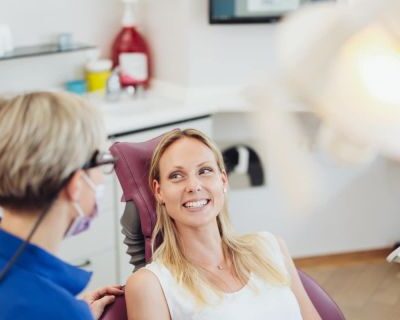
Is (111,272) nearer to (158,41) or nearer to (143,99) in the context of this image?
(143,99)

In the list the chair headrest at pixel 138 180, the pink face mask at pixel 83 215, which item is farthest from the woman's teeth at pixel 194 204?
the pink face mask at pixel 83 215

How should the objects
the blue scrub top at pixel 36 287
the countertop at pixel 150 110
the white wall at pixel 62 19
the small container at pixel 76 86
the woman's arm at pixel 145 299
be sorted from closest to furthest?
Result: the blue scrub top at pixel 36 287 < the woman's arm at pixel 145 299 < the countertop at pixel 150 110 < the white wall at pixel 62 19 < the small container at pixel 76 86

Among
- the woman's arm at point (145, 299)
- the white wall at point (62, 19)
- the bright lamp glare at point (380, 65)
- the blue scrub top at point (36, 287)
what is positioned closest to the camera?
the bright lamp glare at point (380, 65)

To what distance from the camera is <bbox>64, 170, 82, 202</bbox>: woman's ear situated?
1.00m

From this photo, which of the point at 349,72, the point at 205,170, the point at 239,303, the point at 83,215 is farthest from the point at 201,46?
the point at 349,72

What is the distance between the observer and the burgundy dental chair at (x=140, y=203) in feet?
5.02

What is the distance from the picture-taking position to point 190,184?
4.81 feet

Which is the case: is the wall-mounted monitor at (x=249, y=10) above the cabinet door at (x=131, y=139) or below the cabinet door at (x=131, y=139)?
above

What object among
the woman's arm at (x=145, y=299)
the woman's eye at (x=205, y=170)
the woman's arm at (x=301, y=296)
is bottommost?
the woman's arm at (x=301, y=296)

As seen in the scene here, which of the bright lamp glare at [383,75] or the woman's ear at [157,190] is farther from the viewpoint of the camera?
the woman's ear at [157,190]

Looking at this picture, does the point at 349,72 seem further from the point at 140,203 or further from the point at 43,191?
the point at 140,203

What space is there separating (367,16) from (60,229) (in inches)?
21.9

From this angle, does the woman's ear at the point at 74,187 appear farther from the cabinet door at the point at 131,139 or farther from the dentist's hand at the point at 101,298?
the cabinet door at the point at 131,139

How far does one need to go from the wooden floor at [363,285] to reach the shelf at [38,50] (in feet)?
4.12
